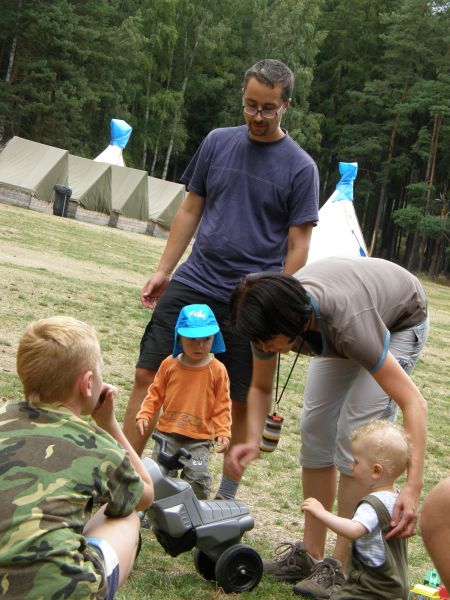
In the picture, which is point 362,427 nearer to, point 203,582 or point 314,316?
point 314,316

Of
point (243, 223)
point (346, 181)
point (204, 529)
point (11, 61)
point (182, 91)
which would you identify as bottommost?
point (204, 529)

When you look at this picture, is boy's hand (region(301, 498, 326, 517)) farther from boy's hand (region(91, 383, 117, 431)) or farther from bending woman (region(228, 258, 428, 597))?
boy's hand (region(91, 383, 117, 431))

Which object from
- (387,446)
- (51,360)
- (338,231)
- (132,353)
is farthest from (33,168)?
(51,360)

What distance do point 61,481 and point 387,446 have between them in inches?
49.2

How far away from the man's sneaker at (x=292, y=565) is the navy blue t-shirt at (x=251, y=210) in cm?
109

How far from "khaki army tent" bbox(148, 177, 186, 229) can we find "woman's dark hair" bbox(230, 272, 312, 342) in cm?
2578

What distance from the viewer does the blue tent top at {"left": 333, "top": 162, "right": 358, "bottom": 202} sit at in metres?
23.9

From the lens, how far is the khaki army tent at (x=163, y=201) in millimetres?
28873


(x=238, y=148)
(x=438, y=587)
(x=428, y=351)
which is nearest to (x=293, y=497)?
(x=438, y=587)

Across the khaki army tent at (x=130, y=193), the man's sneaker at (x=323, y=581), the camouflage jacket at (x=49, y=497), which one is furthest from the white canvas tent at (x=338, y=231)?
the camouflage jacket at (x=49, y=497)

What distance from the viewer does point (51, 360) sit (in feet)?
7.54

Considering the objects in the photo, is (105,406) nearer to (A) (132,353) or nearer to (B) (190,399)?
(B) (190,399)

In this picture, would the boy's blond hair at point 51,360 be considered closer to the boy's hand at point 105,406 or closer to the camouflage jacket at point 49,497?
the camouflage jacket at point 49,497

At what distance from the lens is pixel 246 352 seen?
4043mm
